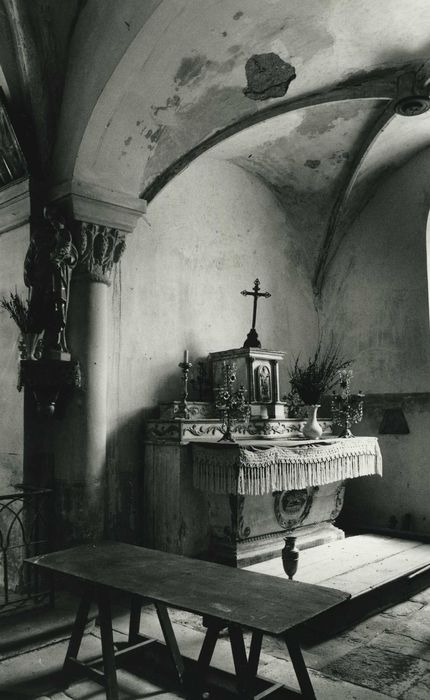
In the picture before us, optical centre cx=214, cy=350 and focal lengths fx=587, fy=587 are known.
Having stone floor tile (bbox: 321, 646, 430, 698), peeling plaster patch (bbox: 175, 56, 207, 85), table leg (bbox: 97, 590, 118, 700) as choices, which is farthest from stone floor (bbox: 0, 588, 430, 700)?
peeling plaster patch (bbox: 175, 56, 207, 85)

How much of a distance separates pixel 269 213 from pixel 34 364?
436 centimetres

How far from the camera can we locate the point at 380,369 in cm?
772

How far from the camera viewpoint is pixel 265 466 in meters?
5.39

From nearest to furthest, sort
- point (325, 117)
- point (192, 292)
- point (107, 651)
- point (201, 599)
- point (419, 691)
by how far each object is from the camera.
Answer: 1. point (201, 599)
2. point (107, 651)
3. point (419, 691)
4. point (325, 117)
5. point (192, 292)

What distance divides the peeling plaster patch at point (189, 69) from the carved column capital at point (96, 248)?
142cm

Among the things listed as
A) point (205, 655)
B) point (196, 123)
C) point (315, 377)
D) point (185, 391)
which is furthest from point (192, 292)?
point (205, 655)

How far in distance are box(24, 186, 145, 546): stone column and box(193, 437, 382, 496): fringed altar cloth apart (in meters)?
0.94

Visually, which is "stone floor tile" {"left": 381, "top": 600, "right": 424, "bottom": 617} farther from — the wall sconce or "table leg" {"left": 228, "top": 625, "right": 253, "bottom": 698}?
the wall sconce

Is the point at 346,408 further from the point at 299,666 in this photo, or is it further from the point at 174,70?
the point at 299,666

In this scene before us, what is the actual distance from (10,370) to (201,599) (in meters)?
3.26

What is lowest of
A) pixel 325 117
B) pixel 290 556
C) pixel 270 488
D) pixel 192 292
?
pixel 290 556

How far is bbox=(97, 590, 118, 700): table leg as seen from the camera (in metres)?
3.17

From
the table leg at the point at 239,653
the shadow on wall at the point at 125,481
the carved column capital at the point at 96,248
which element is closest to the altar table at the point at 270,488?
the shadow on wall at the point at 125,481

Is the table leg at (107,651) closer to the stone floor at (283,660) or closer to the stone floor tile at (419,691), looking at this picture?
the stone floor at (283,660)
